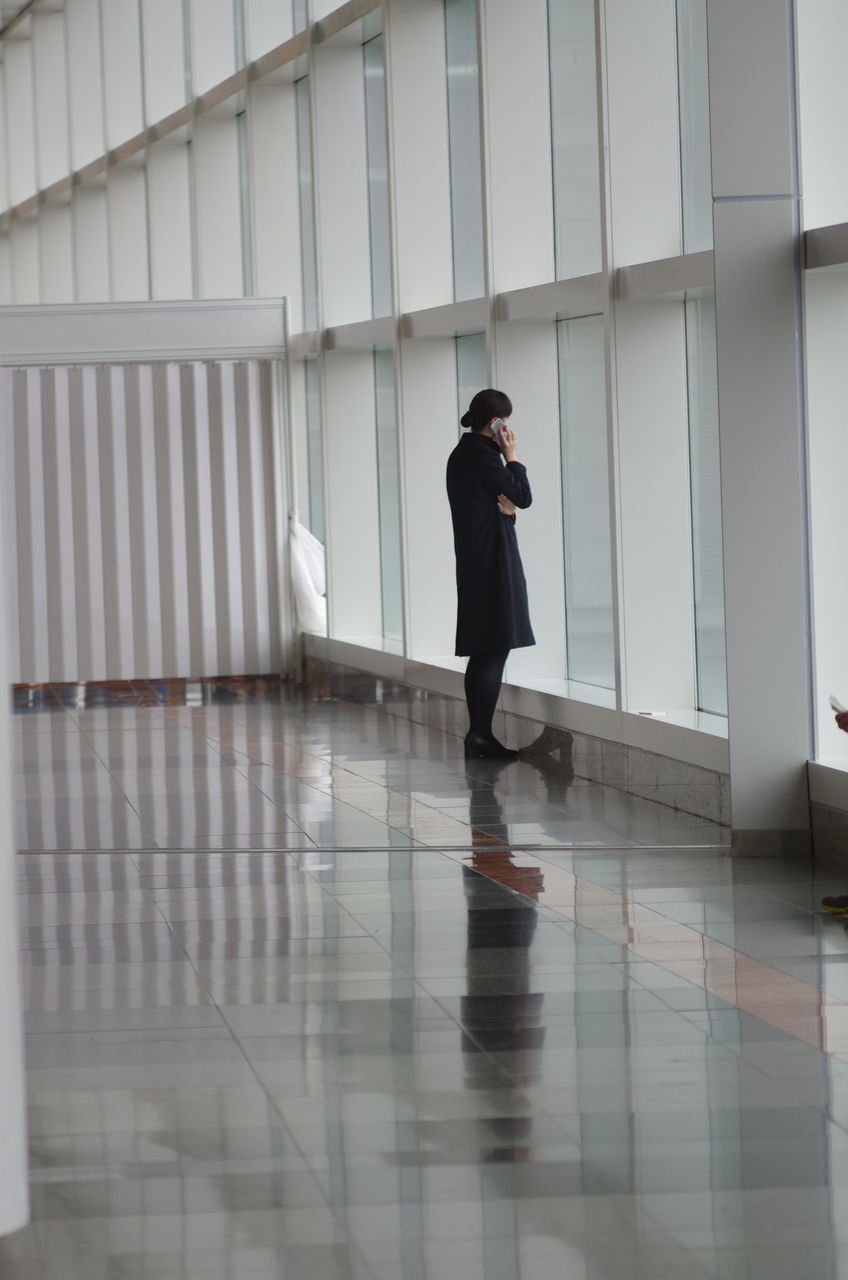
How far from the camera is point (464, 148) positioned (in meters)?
11.8

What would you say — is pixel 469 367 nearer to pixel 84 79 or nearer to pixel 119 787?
pixel 119 787

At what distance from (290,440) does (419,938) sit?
9.27 meters

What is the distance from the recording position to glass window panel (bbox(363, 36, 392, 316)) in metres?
13.3

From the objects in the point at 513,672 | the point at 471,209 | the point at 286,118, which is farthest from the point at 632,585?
the point at 286,118

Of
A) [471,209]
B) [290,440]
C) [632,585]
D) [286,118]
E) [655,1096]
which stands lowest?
[655,1096]

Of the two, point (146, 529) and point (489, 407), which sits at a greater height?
point (489, 407)

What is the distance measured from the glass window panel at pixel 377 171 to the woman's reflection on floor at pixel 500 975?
630 cm

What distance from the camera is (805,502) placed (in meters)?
6.71

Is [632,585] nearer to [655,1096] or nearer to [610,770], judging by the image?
[610,770]

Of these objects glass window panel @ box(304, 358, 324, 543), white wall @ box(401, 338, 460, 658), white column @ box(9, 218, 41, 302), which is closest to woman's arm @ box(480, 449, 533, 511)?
white wall @ box(401, 338, 460, 658)

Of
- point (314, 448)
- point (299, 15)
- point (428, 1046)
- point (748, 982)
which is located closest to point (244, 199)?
point (299, 15)

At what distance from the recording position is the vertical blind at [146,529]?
14.4m

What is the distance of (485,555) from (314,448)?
5.67 m

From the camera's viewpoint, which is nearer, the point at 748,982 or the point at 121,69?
the point at 748,982
